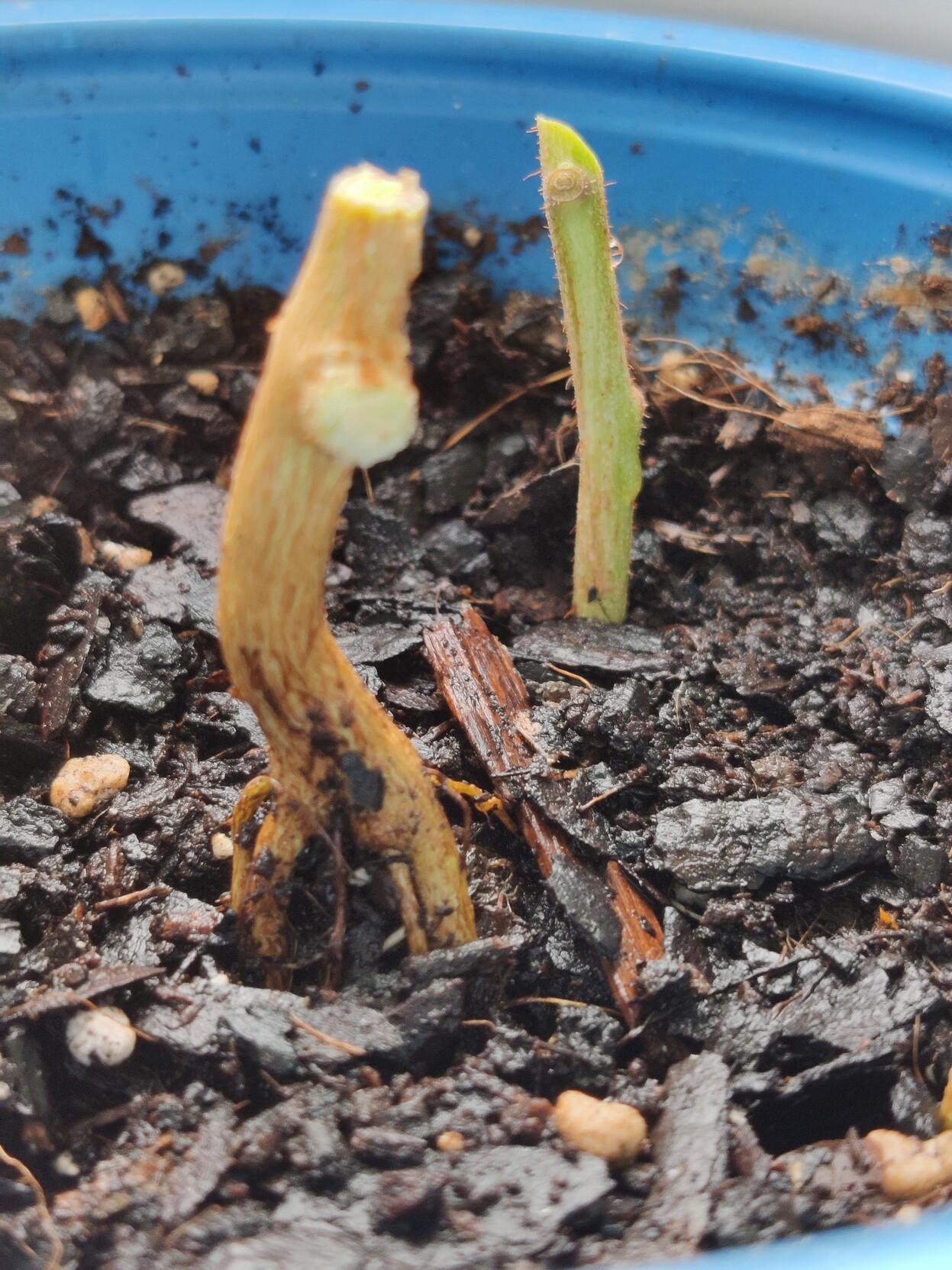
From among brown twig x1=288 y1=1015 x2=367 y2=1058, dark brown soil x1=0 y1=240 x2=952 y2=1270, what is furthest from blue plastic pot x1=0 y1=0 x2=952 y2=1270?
brown twig x1=288 y1=1015 x2=367 y2=1058

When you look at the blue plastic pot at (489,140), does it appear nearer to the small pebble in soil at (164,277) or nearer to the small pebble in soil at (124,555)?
the small pebble in soil at (164,277)

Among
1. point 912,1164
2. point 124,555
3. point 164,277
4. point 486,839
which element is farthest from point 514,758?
point 164,277

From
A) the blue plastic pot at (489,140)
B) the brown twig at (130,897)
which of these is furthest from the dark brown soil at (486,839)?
the blue plastic pot at (489,140)

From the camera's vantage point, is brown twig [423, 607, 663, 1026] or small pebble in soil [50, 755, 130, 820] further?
small pebble in soil [50, 755, 130, 820]

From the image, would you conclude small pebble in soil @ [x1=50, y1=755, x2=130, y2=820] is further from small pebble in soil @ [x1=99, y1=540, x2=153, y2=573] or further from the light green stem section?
the light green stem section

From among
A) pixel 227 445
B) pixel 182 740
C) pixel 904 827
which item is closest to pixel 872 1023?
pixel 904 827

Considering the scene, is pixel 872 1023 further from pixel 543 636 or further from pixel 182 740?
pixel 182 740

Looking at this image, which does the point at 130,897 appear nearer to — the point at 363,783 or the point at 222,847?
the point at 222,847
